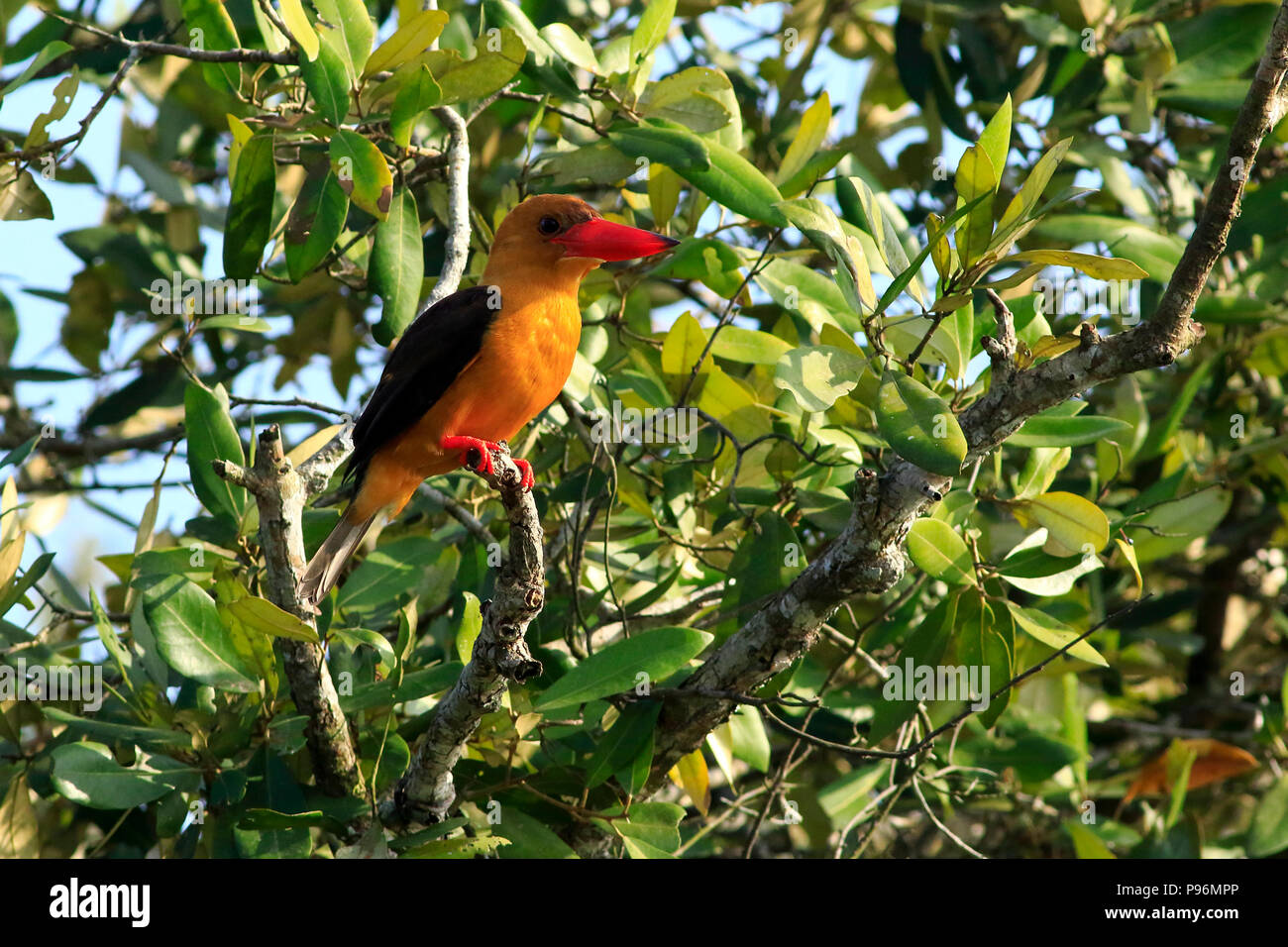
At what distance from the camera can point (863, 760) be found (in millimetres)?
4152

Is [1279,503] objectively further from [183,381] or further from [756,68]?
[183,381]

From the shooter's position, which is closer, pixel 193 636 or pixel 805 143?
pixel 193 636

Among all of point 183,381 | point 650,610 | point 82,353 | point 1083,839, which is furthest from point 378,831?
point 82,353

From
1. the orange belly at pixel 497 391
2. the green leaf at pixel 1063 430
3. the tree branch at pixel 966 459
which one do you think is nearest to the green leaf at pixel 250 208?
the orange belly at pixel 497 391

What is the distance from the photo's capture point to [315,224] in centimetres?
328

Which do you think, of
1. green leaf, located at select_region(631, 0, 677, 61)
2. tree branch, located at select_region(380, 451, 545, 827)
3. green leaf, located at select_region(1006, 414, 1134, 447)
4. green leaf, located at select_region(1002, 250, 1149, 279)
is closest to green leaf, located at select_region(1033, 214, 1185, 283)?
green leaf, located at select_region(1006, 414, 1134, 447)

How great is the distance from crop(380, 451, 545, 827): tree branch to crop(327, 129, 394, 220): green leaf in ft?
2.53

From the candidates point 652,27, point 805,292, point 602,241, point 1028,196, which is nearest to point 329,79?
point 602,241

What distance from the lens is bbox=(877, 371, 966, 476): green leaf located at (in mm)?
2396

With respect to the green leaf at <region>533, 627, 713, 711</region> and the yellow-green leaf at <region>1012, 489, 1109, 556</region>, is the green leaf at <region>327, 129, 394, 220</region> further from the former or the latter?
the yellow-green leaf at <region>1012, 489, 1109, 556</region>

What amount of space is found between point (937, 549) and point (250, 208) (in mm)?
2014

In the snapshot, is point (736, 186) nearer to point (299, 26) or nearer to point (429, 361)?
point (429, 361)

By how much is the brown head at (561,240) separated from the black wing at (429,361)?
0.56ft

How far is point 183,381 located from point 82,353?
1.55 feet
